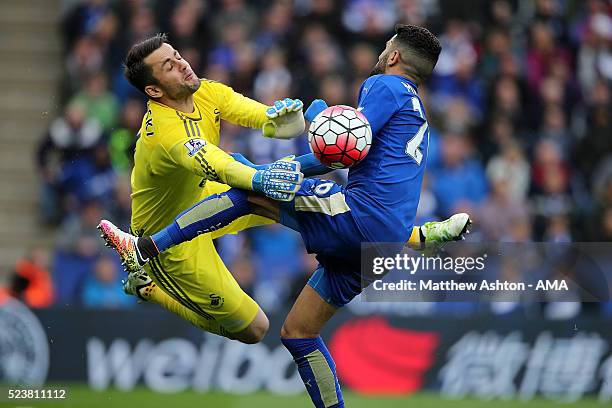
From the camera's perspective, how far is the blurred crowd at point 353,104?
46.4 feet

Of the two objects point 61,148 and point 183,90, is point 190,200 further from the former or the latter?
point 61,148

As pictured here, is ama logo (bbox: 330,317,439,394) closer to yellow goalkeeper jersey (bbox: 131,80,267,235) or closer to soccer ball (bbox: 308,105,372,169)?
yellow goalkeeper jersey (bbox: 131,80,267,235)

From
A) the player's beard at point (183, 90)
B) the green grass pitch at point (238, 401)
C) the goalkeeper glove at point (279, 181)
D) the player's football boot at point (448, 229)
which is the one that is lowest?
the green grass pitch at point (238, 401)

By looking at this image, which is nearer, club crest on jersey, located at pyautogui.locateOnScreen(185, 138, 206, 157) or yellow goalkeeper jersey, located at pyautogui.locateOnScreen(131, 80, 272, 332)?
club crest on jersey, located at pyautogui.locateOnScreen(185, 138, 206, 157)

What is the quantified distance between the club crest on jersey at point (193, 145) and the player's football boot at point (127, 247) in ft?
2.50

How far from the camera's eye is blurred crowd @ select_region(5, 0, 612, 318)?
557 inches

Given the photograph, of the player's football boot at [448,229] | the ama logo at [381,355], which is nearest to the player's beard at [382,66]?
the player's football boot at [448,229]

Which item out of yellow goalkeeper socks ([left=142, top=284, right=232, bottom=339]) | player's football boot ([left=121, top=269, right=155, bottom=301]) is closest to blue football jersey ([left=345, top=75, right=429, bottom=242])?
yellow goalkeeper socks ([left=142, top=284, right=232, bottom=339])

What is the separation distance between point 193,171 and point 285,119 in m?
0.83

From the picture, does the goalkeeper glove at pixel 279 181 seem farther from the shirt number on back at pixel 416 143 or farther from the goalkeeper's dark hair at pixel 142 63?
the goalkeeper's dark hair at pixel 142 63

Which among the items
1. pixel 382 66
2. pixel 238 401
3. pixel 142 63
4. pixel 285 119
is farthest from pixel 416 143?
pixel 238 401

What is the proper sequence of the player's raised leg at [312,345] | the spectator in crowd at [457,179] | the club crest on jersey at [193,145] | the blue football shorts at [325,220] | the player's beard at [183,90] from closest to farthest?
the blue football shorts at [325,220], the club crest on jersey at [193,145], the player's raised leg at [312,345], the player's beard at [183,90], the spectator in crowd at [457,179]

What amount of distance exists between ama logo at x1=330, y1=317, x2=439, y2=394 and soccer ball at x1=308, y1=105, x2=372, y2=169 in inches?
199

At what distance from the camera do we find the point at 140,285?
9.77 m
